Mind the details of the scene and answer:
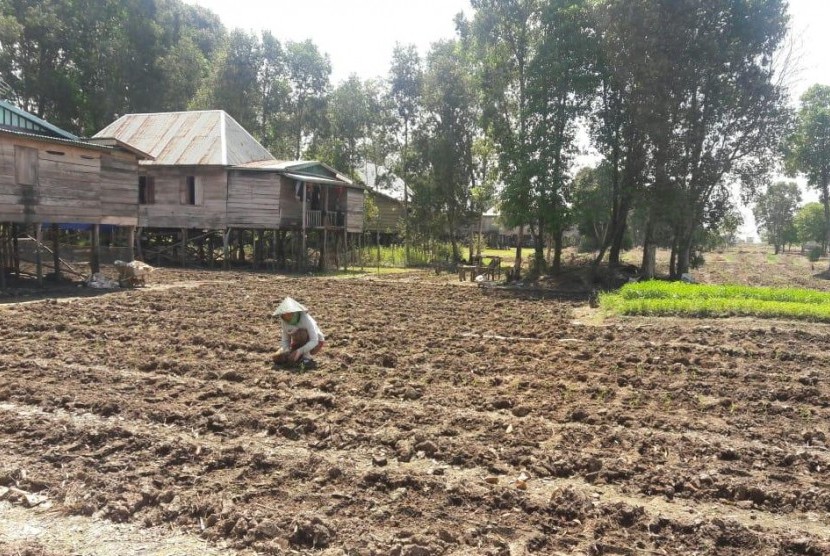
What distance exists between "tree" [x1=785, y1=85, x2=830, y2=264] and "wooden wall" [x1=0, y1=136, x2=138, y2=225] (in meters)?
41.4

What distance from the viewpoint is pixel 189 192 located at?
29.1 meters

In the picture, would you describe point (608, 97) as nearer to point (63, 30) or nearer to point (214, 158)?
point (214, 158)

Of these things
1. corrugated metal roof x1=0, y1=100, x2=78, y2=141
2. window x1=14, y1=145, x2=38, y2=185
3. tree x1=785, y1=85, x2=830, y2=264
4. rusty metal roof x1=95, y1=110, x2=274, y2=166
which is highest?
tree x1=785, y1=85, x2=830, y2=264

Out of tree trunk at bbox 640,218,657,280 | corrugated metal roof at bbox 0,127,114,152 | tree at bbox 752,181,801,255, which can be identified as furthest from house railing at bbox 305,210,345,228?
tree at bbox 752,181,801,255

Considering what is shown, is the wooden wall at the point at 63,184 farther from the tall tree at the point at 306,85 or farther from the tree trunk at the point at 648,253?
the tall tree at the point at 306,85

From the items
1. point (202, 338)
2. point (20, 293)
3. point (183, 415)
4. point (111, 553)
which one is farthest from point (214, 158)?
point (111, 553)

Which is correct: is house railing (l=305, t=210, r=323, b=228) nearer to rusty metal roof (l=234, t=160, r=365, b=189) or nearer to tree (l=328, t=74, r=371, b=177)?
rusty metal roof (l=234, t=160, r=365, b=189)

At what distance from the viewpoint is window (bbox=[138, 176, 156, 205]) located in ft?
96.5

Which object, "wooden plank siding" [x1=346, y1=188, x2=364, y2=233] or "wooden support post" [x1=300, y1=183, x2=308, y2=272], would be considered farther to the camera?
"wooden plank siding" [x1=346, y1=188, x2=364, y2=233]

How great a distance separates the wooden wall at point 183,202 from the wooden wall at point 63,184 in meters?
6.93

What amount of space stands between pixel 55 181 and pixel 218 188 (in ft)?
35.4

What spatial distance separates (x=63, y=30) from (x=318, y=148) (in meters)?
18.7

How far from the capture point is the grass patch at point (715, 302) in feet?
46.9

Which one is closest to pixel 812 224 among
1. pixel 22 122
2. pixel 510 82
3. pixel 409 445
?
pixel 510 82
